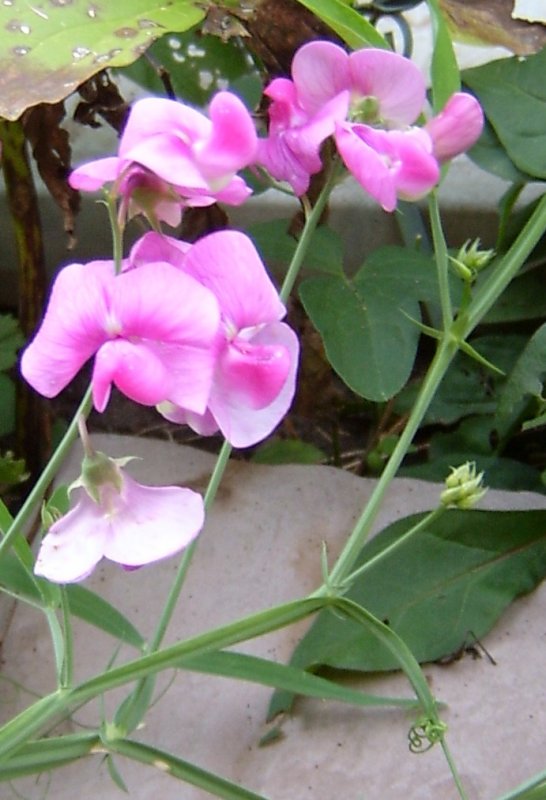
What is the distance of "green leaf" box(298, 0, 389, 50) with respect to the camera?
0.45 m

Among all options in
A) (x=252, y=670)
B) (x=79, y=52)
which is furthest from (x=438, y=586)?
(x=79, y=52)

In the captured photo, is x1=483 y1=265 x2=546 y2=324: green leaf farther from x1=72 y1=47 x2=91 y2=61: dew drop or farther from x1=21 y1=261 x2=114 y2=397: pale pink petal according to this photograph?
x1=21 y1=261 x2=114 y2=397: pale pink petal

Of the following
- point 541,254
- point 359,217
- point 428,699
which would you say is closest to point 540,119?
point 541,254

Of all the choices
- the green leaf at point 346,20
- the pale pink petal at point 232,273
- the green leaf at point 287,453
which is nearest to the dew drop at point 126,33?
the green leaf at point 346,20

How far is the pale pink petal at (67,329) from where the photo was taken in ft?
1.14

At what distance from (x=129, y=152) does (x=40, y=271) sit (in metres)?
0.57

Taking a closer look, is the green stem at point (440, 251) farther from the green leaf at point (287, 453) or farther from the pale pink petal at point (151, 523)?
the green leaf at point (287, 453)

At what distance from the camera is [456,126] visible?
16.4 inches

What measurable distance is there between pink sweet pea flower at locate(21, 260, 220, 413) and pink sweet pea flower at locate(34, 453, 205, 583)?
0.05 m

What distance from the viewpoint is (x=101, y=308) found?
353mm

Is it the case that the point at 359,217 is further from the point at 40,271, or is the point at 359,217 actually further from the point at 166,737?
the point at 166,737

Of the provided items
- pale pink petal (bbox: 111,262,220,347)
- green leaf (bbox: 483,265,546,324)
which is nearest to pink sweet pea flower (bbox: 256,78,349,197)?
pale pink petal (bbox: 111,262,220,347)

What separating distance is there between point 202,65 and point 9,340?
306 mm

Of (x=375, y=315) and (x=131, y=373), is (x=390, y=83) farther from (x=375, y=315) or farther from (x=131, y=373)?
(x=375, y=315)
